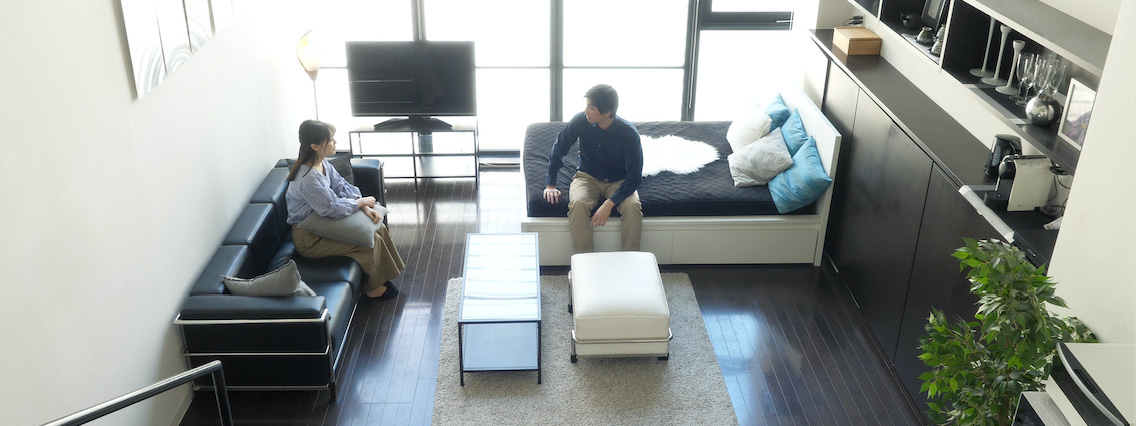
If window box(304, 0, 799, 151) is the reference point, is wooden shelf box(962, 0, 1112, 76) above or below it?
above

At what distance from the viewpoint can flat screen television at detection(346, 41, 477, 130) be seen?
6.42m

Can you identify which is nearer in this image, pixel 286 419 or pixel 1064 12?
pixel 1064 12

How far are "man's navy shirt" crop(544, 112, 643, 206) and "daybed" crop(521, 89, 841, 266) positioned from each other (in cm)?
19

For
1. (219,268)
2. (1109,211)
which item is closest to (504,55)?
(219,268)

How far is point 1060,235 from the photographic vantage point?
117 inches

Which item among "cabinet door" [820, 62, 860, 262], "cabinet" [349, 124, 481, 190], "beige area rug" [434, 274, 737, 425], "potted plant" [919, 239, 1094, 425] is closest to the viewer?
"potted plant" [919, 239, 1094, 425]

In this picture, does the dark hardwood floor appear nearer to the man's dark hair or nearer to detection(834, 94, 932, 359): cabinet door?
detection(834, 94, 932, 359): cabinet door

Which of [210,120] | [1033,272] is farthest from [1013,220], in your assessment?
[210,120]

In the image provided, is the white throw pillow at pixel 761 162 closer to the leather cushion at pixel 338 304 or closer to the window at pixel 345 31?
the leather cushion at pixel 338 304

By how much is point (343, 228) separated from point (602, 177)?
1.59 meters

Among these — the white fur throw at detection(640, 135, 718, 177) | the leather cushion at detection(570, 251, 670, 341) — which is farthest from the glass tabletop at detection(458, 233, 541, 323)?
the white fur throw at detection(640, 135, 718, 177)

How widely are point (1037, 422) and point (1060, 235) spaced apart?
2.50ft

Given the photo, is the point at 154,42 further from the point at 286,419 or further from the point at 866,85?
the point at 866,85

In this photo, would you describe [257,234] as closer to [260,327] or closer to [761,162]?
[260,327]
